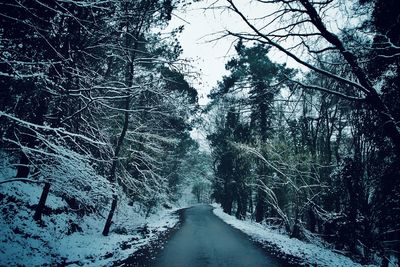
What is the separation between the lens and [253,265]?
760 centimetres

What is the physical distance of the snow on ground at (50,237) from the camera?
6.96 metres

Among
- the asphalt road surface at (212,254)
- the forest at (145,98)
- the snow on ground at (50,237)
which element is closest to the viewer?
the forest at (145,98)

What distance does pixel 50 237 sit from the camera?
28.5ft

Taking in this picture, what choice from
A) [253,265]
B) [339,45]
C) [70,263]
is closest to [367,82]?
[339,45]

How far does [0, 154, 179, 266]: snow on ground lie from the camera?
696cm

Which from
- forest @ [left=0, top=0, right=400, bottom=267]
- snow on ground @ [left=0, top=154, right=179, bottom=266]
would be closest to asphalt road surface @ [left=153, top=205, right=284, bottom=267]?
snow on ground @ [left=0, top=154, right=179, bottom=266]

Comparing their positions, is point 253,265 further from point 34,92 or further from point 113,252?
point 34,92

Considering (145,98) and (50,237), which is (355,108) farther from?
(50,237)

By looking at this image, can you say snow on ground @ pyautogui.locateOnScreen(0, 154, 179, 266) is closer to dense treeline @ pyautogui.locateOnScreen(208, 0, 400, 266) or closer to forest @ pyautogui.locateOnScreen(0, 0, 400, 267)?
forest @ pyautogui.locateOnScreen(0, 0, 400, 267)

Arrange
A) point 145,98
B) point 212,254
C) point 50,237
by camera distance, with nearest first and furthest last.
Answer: point 50,237 < point 212,254 < point 145,98

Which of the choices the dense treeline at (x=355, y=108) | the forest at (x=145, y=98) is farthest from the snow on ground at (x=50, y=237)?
the dense treeline at (x=355, y=108)

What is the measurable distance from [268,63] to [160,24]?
31.7 ft

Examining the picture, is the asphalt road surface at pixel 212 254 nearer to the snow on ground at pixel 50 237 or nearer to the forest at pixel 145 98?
the snow on ground at pixel 50 237

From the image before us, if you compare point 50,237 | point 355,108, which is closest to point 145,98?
point 50,237
